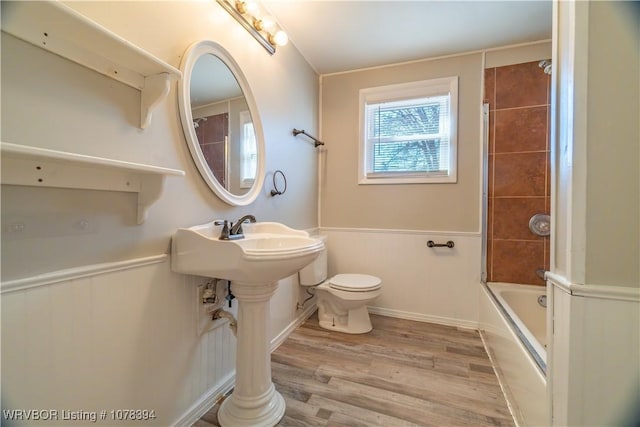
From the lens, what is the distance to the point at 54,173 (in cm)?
75

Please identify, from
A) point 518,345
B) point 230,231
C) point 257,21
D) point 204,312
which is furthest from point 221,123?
point 518,345

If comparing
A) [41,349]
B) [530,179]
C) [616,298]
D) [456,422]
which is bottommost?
[456,422]

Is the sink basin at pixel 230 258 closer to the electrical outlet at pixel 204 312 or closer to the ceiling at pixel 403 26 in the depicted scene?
the electrical outlet at pixel 204 312

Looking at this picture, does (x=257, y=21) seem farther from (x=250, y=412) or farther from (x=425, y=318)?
(x=425, y=318)

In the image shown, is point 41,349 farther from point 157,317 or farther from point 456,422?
point 456,422

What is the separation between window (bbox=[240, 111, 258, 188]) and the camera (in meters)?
1.60

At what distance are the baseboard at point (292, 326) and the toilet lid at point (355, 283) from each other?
16.8 inches

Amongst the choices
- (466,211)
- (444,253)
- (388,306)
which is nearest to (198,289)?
(388,306)

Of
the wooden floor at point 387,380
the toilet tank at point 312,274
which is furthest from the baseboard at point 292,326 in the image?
the toilet tank at point 312,274

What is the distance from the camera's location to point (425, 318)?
236 cm

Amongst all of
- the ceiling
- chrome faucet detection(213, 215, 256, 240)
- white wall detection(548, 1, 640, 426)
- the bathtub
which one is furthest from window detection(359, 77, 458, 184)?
white wall detection(548, 1, 640, 426)

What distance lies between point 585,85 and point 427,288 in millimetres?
1920

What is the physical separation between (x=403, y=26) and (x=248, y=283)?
79.5 inches

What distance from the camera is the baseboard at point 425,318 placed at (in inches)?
88.3
